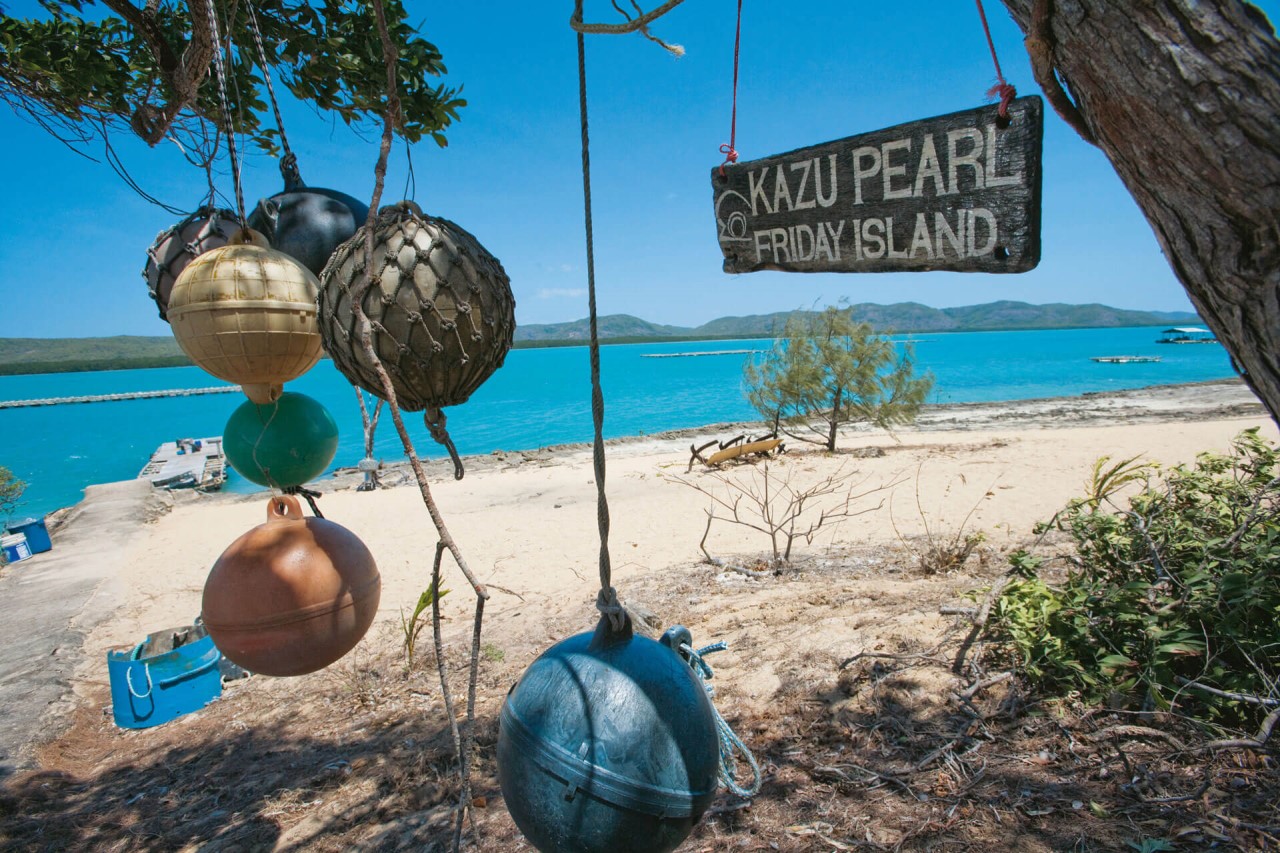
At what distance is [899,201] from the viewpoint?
6.94ft

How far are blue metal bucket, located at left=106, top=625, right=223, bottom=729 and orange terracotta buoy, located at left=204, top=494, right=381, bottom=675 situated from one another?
130 inches

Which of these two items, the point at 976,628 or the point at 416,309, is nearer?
the point at 416,309

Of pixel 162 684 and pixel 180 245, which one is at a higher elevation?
pixel 180 245

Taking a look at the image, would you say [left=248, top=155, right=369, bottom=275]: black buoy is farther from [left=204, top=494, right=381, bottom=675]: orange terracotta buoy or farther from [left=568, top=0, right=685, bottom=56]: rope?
[left=568, top=0, right=685, bottom=56]: rope

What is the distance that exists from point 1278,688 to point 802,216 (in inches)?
95.7

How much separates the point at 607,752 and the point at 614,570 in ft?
20.3

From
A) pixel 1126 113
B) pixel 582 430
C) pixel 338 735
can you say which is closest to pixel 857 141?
pixel 1126 113

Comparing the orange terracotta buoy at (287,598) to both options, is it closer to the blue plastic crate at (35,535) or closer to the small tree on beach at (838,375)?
the blue plastic crate at (35,535)

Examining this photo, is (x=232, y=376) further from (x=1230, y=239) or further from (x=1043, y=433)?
(x=1043, y=433)

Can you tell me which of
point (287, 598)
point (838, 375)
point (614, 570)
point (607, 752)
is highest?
point (838, 375)

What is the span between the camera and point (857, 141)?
2189 millimetres

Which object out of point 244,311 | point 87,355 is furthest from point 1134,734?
point 87,355

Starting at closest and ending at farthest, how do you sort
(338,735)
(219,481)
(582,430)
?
(338,735) < (219,481) < (582,430)

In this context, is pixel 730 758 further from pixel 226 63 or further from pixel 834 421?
pixel 834 421
